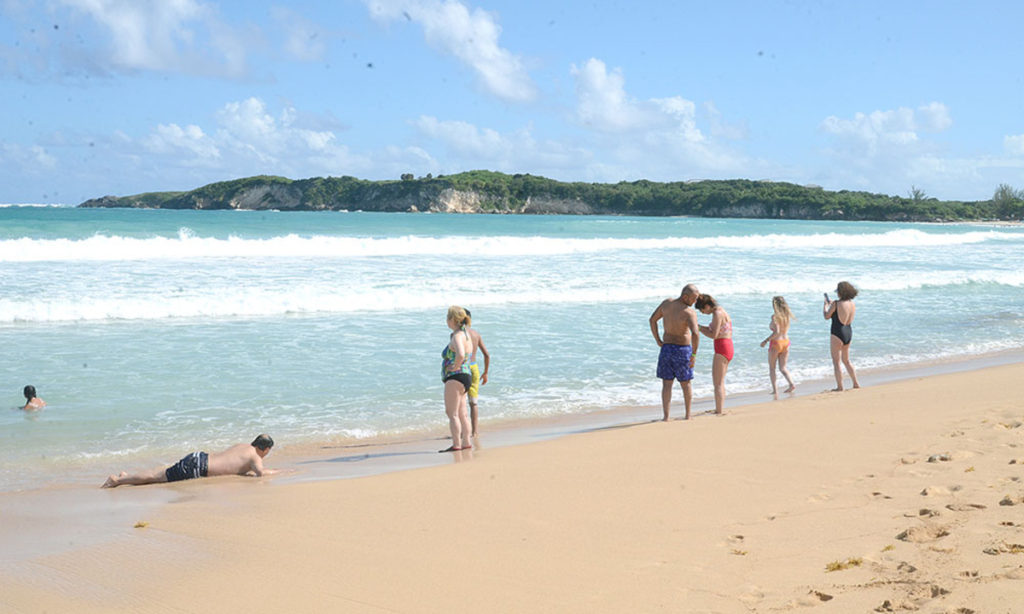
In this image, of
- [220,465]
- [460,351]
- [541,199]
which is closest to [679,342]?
[460,351]

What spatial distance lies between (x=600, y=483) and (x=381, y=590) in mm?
2347

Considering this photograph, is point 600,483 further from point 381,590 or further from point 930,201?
point 930,201

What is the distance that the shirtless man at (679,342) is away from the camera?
898 cm

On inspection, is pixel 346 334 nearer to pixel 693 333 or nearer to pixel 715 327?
pixel 715 327

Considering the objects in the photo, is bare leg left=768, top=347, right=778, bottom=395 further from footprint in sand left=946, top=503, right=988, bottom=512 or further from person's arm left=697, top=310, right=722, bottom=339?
footprint in sand left=946, top=503, right=988, bottom=512

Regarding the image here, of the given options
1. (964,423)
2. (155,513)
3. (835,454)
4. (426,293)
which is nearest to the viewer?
(155,513)

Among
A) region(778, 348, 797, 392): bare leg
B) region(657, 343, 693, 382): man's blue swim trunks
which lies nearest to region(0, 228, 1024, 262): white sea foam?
region(778, 348, 797, 392): bare leg

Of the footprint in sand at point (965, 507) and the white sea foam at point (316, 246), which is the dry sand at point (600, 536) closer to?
the footprint in sand at point (965, 507)

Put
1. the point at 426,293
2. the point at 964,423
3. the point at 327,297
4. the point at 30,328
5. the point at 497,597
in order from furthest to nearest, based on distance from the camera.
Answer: the point at 426,293 → the point at 327,297 → the point at 30,328 → the point at 964,423 → the point at 497,597

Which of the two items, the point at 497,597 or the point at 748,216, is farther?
the point at 748,216

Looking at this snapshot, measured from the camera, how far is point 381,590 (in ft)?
13.2

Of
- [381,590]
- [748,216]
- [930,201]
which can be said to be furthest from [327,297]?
[930,201]

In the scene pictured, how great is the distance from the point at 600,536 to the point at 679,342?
4.69 meters

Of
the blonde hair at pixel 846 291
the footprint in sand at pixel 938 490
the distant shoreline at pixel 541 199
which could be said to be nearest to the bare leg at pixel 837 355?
the blonde hair at pixel 846 291
